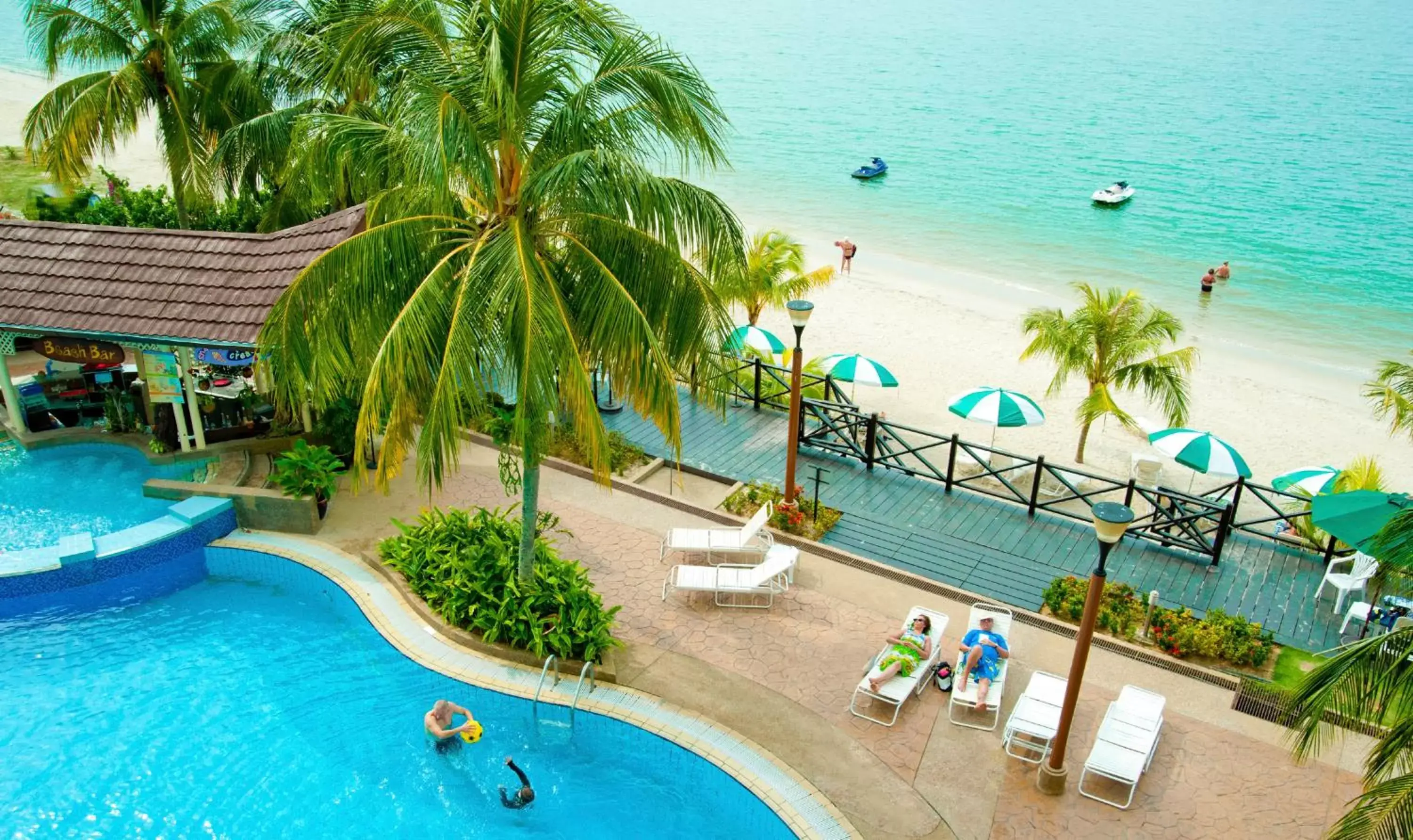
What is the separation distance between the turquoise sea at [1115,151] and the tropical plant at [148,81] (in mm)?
12193

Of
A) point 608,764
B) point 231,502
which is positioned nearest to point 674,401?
point 608,764

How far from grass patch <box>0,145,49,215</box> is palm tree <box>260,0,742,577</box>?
89.1 feet

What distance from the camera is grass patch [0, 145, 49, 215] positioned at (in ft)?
115

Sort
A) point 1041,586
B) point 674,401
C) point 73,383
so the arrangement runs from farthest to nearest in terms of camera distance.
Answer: point 73,383 < point 1041,586 < point 674,401

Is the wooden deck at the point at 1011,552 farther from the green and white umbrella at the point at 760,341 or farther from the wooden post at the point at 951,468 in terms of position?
the green and white umbrella at the point at 760,341

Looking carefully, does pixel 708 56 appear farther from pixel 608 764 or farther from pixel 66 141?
pixel 608 764

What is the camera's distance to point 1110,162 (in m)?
62.0

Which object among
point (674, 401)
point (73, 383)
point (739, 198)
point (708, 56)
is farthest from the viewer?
point (708, 56)

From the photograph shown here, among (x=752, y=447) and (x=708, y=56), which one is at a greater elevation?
(x=708, y=56)

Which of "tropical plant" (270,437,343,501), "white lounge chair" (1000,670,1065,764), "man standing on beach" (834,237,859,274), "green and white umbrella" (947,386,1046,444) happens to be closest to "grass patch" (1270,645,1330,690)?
"white lounge chair" (1000,670,1065,764)

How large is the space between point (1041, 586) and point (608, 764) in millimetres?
6708

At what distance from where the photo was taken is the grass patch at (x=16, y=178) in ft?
115

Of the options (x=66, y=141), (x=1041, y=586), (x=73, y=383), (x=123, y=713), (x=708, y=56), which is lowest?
(x=123, y=713)

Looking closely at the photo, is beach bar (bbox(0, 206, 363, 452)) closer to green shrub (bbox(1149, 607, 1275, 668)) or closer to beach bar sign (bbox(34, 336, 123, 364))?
beach bar sign (bbox(34, 336, 123, 364))
